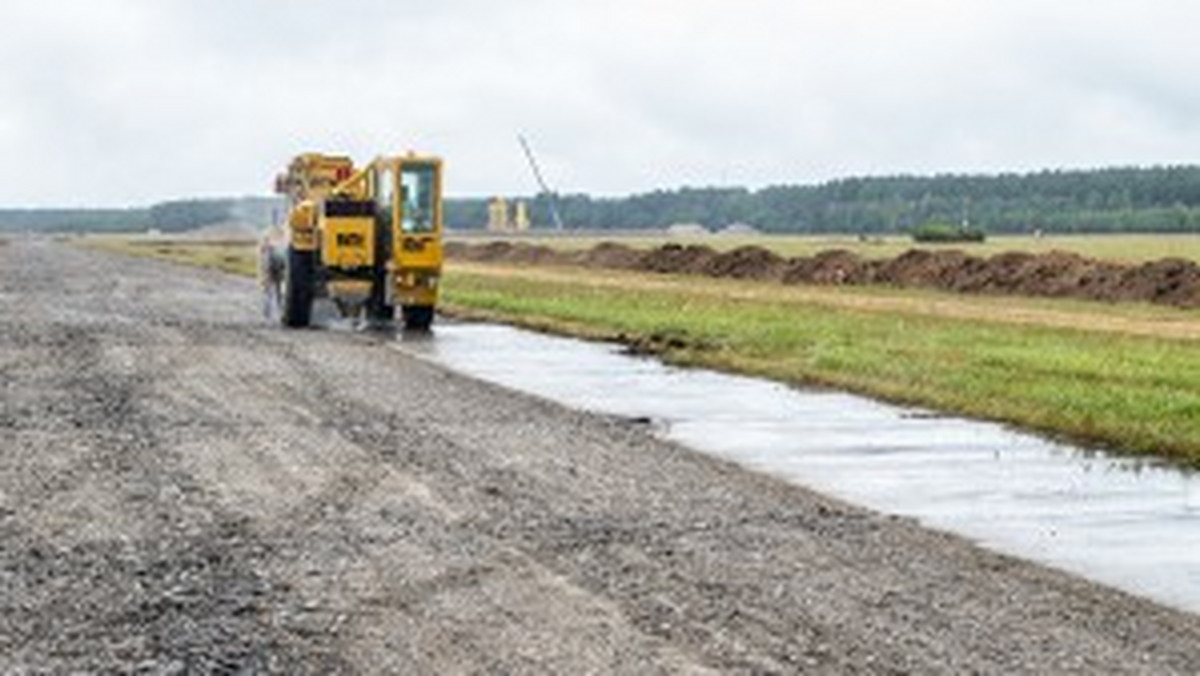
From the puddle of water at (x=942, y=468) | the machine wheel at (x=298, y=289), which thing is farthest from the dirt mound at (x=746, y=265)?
the puddle of water at (x=942, y=468)

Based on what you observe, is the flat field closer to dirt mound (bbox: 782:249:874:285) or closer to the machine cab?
dirt mound (bbox: 782:249:874:285)

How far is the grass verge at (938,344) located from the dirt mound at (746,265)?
29.9 ft

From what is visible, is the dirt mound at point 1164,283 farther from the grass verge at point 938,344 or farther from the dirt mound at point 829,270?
the dirt mound at point 829,270

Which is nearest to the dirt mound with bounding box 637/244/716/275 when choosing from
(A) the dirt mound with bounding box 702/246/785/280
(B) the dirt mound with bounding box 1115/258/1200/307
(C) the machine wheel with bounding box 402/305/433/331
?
(A) the dirt mound with bounding box 702/246/785/280

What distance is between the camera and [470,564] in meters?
10.5

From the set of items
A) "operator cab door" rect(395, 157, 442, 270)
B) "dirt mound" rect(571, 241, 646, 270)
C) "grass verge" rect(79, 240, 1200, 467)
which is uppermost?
"operator cab door" rect(395, 157, 442, 270)

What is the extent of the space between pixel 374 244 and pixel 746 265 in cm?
3043

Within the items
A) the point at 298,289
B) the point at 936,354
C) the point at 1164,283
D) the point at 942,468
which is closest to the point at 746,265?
the point at 1164,283

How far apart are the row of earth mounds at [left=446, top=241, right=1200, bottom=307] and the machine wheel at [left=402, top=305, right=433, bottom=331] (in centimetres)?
1841

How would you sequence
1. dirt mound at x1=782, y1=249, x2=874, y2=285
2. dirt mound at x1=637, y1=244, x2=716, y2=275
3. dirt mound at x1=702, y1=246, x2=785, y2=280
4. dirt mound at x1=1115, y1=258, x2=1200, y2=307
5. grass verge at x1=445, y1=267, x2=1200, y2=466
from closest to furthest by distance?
grass verge at x1=445, y1=267, x2=1200, y2=466, dirt mound at x1=1115, y1=258, x2=1200, y2=307, dirt mound at x1=782, y1=249, x2=874, y2=285, dirt mound at x1=702, y1=246, x2=785, y2=280, dirt mound at x1=637, y1=244, x2=716, y2=275

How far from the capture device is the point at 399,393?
2094 centimetres

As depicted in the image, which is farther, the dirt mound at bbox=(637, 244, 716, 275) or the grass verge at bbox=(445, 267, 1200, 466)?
the dirt mound at bbox=(637, 244, 716, 275)

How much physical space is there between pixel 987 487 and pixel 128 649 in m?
7.87

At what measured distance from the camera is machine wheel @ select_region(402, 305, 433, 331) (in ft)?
109
